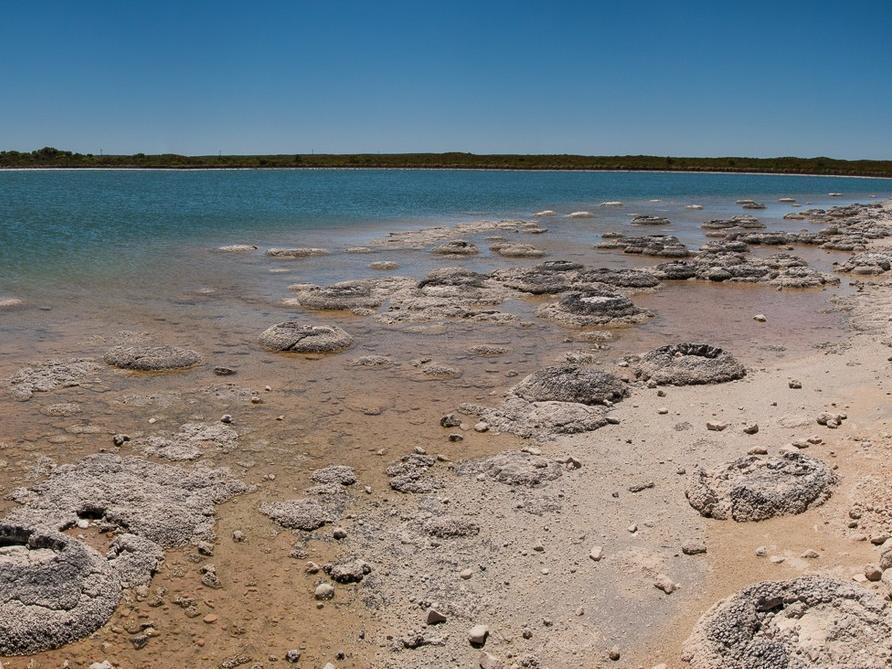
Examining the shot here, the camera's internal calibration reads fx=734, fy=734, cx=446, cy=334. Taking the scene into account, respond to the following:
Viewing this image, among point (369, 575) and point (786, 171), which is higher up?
point (786, 171)

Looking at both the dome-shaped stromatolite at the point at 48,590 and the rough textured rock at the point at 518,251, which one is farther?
the rough textured rock at the point at 518,251

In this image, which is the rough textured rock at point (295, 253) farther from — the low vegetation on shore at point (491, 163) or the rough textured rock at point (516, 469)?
the low vegetation on shore at point (491, 163)

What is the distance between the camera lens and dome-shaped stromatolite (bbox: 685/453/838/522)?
7070mm

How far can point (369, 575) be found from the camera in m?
6.50

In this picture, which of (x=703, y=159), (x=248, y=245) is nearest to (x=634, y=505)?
(x=248, y=245)

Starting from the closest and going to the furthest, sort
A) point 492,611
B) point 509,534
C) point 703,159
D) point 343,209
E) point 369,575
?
1. point 492,611
2. point 369,575
3. point 509,534
4. point 343,209
5. point 703,159

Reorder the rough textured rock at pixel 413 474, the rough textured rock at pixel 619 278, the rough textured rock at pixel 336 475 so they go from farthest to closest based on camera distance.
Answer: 1. the rough textured rock at pixel 619 278
2. the rough textured rock at pixel 336 475
3. the rough textured rock at pixel 413 474

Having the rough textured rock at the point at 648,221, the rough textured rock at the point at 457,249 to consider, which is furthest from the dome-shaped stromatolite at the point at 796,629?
the rough textured rock at the point at 648,221

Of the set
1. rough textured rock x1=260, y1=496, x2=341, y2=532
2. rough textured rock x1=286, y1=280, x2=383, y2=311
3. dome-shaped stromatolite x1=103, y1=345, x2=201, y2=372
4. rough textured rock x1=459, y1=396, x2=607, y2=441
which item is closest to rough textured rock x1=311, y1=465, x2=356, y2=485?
rough textured rock x1=260, y1=496, x2=341, y2=532

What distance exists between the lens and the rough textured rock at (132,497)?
281 inches

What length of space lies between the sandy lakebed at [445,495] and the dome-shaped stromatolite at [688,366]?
46 millimetres

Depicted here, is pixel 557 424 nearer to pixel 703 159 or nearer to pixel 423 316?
pixel 423 316

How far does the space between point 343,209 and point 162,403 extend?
44.4 meters

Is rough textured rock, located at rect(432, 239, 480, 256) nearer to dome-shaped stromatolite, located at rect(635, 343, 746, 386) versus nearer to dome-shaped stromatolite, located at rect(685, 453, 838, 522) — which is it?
dome-shaped stromatolite, located at rect(635, 343, 746, 386)
